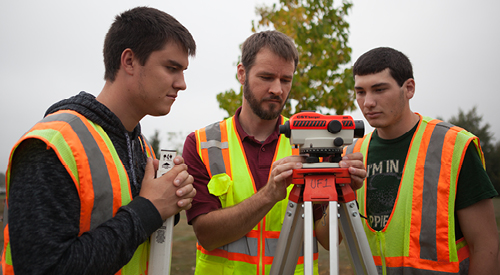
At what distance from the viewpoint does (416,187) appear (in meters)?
2.76

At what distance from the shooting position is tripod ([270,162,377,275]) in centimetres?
200

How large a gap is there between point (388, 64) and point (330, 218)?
1.72 meters

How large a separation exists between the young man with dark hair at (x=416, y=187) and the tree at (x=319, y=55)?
3540mm

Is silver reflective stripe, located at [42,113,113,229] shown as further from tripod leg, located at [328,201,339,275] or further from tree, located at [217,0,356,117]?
tree, located at [217,0,356,117]

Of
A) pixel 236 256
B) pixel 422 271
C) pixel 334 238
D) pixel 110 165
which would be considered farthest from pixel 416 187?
pixel 110 165

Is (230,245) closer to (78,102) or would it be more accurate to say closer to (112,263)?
(112,263)

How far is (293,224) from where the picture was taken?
219 centimetres

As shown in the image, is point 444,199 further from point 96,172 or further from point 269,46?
point 96,172

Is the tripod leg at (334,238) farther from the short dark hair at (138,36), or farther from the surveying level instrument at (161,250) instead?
the short dark hair at (138,36)

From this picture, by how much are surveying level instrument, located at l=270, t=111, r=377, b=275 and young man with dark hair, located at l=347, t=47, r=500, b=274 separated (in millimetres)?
826

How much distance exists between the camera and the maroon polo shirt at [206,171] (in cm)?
271

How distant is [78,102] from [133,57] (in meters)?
0.44

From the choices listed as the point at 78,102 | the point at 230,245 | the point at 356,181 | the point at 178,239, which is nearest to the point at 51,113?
the point at 78,102

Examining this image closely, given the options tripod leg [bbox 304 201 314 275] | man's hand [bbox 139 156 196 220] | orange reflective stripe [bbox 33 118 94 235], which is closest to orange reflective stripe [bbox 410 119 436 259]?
tripod leg [bbox 304 201 314 275]
